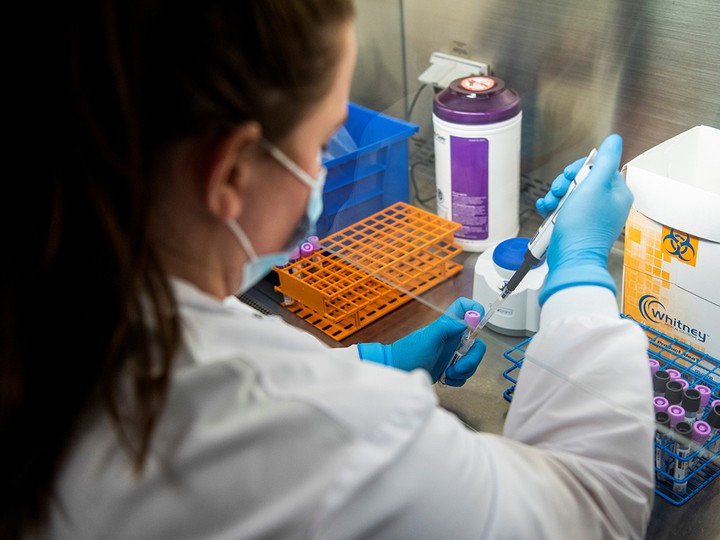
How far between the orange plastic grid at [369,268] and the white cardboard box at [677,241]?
0.30m

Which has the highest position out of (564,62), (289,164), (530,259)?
(289,164)

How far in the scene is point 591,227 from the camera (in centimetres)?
104

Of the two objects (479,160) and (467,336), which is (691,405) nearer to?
(467,336)

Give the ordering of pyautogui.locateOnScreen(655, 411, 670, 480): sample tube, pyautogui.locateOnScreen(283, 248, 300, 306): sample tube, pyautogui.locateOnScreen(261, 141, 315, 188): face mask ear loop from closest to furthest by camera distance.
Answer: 1. pyautogui.locateOnScreen(261, 141, 315, 188): face mask ear loop
2. pyautogui.locateOnScreen(655, 411, 670, 480): sample tube
3. pyautogui.locateOnScreen(283, 248, 300, 306): sample tube

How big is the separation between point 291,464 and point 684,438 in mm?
581

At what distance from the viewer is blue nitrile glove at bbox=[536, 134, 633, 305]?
0.98 metres

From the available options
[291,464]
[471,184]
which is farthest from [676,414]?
[291,464]

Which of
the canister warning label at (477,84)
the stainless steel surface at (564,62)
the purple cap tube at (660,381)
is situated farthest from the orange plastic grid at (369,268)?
the purple cap tube at (660,381)

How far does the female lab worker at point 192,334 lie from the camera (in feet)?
1.77

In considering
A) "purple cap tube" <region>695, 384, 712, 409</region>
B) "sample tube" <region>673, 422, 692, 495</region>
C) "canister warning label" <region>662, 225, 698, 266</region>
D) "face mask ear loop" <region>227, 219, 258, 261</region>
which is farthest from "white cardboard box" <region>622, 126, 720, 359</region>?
"face mask ear loop" <region>227, 219, 258, 261</region>

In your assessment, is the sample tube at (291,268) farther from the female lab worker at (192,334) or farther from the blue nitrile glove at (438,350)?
the female lab worker at (192,334)

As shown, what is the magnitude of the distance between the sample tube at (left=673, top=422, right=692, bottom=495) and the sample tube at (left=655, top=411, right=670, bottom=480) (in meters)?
0.01

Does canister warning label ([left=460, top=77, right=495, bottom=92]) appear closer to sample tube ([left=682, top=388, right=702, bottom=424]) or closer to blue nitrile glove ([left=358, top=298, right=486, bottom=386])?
blue nitrile glove ([left=358, top=298, right=486, bottom=386])

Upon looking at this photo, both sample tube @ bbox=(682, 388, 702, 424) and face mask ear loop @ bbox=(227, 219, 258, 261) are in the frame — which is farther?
sample tube @ bbox=(682, 388, 702, 424)
